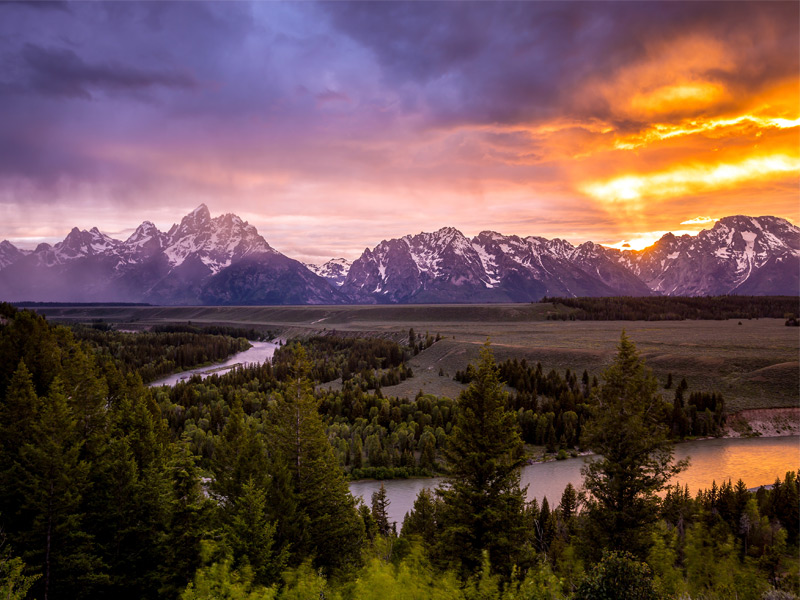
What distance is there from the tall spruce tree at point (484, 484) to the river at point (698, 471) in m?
21.3

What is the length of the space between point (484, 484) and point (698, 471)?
4491 centimetres

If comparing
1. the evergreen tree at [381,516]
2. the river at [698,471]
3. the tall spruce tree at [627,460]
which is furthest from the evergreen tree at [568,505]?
the tall spruce tree at [627,460]

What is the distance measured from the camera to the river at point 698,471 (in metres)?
50.3

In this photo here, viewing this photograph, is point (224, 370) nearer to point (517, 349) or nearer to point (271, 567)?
point (517, 349)

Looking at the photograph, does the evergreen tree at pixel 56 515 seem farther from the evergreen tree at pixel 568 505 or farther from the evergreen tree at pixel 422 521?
the evergreen tree at pixel 568 505

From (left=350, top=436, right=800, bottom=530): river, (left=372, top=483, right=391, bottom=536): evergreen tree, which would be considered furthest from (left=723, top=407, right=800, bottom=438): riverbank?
(left=372, top=483, right=391, bottom=536): evergreen tree

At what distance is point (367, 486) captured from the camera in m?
53.2

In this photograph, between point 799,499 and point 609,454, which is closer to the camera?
point 609,454

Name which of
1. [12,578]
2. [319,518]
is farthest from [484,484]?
[12,578]

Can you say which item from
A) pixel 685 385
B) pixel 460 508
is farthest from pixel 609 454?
pixel 685 385

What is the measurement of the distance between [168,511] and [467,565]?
1554 centimetres

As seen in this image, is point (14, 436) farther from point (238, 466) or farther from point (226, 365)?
point (226, 365)

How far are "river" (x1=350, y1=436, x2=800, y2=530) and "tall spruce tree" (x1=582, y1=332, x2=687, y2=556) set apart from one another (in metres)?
23.1

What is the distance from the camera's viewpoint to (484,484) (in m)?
23.9
